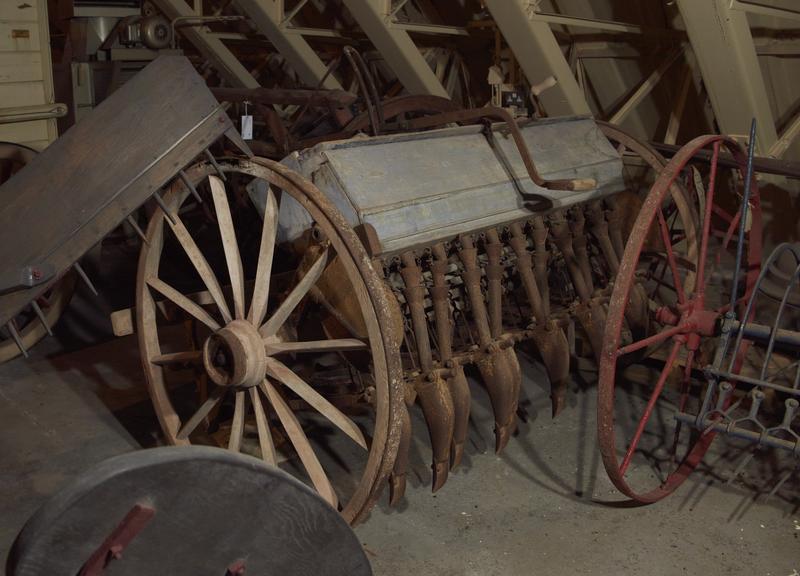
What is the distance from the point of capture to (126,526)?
1509 millimetres

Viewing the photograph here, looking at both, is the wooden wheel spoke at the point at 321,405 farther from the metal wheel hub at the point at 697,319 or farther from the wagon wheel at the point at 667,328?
the metal wheel hub at the point at 697,319

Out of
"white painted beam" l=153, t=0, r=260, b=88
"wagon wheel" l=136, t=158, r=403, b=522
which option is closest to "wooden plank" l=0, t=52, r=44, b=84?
"wagon wheel" l=136, t=158, r=403, b=522

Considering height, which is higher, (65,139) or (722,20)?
(65,139)

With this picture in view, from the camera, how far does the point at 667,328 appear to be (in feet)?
11.5

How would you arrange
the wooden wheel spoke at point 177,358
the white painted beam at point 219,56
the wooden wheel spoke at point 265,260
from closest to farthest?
the wooden wheel spoke at point 265,260, the wooden wheel spoke at point 177,358, the white painted beam at point 219,56

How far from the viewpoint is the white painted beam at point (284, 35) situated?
Result: 5.60 metres

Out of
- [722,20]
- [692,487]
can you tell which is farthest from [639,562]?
[722,20]

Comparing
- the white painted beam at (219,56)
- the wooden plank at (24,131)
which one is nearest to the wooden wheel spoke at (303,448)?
the wooden plank at (24,131)

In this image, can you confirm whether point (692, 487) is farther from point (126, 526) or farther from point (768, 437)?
point (126, 526)

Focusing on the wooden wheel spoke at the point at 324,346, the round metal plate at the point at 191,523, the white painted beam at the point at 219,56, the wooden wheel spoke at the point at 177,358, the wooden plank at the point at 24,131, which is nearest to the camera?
the round metal plate at the point at 191,523

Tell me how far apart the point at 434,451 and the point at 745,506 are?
3.49 ft

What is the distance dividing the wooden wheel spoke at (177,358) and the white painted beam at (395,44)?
2.60 metres

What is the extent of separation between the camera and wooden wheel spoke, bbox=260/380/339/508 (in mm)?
2557

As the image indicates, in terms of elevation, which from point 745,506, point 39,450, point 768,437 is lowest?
point 745,506
